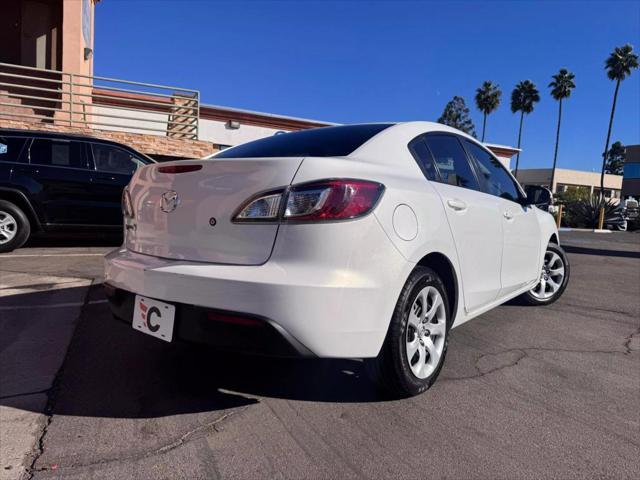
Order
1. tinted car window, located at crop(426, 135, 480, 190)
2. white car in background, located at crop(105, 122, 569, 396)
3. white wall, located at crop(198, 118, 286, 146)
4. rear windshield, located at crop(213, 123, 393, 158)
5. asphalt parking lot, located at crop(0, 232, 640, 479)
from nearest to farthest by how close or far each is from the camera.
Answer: asphalt parking lot, located at crop(0, 232, 640, 479)
white car in background, located at crop(105, 122, 569, 396)
rear windshield, located at crop(213, 123, 393, 158)
tinted car window, located at crop(426, 135, 480, 190)
white wall, located at crop(198, 118, 286, 146)

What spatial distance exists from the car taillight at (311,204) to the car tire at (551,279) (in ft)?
11.6

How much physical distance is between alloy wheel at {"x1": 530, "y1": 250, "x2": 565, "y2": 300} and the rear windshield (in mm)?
2951

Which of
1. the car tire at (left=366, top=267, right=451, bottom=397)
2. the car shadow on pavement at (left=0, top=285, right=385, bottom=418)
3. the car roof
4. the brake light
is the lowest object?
the car shadow on pavement at (left=0, top=285, right=385, bottom=418)

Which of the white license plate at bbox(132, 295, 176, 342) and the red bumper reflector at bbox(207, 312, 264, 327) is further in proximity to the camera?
the white license plate at bbox(132, 295, 176, 342)

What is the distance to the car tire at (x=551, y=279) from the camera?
5.32 meters

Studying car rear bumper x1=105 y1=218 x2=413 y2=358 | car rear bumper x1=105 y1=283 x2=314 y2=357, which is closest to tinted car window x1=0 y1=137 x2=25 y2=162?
car rear bumper x1=105 y1=218 x2=413 y2=358

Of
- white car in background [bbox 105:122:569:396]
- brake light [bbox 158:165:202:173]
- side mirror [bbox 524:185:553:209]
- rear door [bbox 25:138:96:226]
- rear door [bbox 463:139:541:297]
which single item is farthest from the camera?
rear door [bbox 25:138:96:226]

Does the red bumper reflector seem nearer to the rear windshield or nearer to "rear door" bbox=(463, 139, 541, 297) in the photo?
the rear windshield

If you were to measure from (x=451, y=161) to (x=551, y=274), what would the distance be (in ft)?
8.46

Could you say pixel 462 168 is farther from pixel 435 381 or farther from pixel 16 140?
pixel 16 140

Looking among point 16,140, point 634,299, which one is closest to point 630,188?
point 634,299

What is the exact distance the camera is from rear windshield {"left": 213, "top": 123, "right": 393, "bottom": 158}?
308 centimetres

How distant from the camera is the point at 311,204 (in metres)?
2.42

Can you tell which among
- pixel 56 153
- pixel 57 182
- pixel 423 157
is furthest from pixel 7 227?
pixel 423 157
